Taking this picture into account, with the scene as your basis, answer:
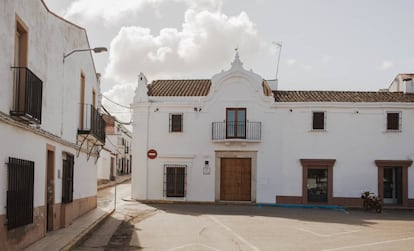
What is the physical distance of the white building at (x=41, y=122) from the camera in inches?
419

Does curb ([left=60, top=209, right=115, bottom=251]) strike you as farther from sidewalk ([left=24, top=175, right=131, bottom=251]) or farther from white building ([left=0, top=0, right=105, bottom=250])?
white building ([left=0, top=0, right=105, bottom=250])

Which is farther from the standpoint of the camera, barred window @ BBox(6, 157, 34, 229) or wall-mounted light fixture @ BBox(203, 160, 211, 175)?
wall-mounted light fixture @ BBox(203, 160, 211, 175)

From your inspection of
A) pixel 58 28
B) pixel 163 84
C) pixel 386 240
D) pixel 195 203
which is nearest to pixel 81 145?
pixel 58 28

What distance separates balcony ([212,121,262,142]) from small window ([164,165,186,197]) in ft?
8.40

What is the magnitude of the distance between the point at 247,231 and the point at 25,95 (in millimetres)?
8666

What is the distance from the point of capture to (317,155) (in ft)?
101

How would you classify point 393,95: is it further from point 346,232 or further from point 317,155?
point 346,232

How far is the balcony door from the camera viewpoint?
101 feet

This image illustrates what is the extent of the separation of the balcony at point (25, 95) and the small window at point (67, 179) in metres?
5.33

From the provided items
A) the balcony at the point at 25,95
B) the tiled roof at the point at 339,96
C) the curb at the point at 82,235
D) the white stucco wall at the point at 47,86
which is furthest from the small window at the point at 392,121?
the balcony at the point at 25,95

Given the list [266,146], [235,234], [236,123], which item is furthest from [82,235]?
[266,146]

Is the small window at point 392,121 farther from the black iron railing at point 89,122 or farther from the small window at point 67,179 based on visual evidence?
the small window at point 67,179

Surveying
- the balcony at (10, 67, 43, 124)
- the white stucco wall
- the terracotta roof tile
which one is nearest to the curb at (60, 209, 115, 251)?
the white stucco wall

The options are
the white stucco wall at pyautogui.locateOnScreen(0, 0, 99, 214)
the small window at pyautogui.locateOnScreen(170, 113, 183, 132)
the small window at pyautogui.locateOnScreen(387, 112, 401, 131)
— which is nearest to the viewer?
the white stucco wall at pyautogui.locateOnScreen(0, 0, 99, 214)
